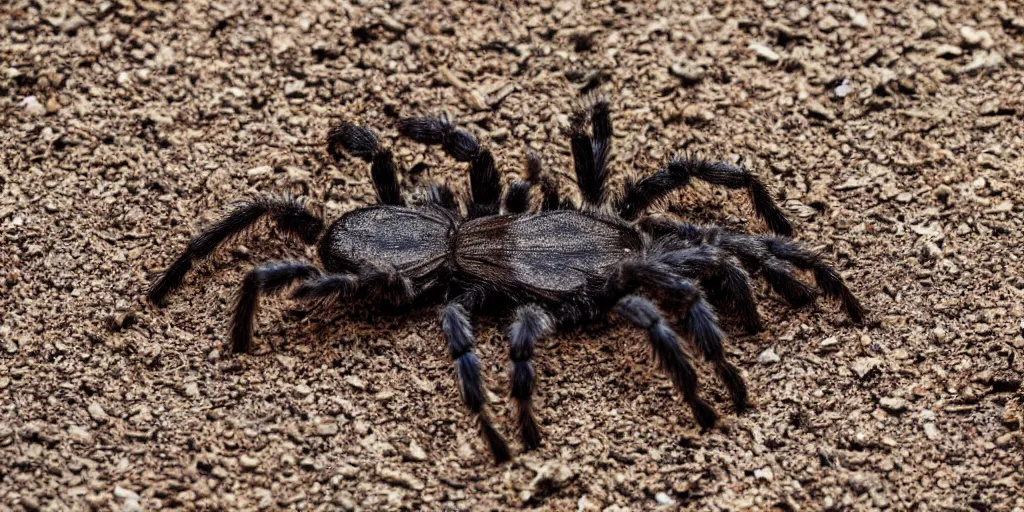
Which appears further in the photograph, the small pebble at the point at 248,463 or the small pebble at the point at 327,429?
the small pebble at the point at 327,429

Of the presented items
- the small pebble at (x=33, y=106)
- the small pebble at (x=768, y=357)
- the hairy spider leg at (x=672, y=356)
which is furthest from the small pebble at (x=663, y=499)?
the small pebble at (x=33, y=106)

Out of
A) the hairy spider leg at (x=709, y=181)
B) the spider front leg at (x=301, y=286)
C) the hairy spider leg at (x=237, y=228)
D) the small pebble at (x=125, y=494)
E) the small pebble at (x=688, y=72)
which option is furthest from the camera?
the small pebble at (x=688, y=72)

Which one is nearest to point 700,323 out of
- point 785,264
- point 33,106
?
point 785,264

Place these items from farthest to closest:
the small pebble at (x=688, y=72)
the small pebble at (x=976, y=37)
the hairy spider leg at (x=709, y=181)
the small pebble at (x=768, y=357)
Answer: the small pebble at (x=976, y=37) < the small pebble at (x=688, y=72) < the hairy spider leg at (x=709, y=181) < the small pebble at (x=768, y=357)

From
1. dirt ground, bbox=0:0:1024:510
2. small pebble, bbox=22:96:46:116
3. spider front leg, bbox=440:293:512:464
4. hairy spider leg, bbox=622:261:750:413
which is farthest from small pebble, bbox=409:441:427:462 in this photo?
small pebble, bbox=22:96:46:116

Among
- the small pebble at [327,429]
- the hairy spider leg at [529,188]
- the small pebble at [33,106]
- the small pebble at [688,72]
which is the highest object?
the small pebble at [688,72]

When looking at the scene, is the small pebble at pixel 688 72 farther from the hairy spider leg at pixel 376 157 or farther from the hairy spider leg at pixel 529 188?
the hairy spider leg at pixel 376 157

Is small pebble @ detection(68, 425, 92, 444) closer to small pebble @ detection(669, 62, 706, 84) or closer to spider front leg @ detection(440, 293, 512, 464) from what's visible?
spider front leg @ detection(440, 293, 512, 464)

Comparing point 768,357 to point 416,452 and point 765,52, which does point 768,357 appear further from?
point 765,52
